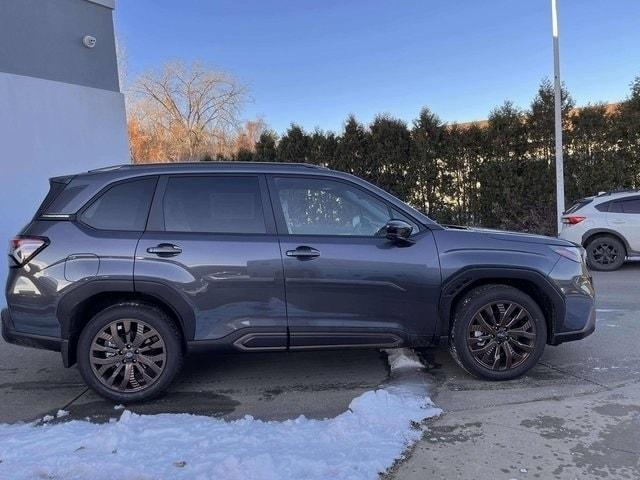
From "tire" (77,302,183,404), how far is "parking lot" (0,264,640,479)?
0.18 m

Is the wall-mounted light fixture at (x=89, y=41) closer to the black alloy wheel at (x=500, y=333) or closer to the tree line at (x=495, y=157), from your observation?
the tree line at (x=495, y=157)

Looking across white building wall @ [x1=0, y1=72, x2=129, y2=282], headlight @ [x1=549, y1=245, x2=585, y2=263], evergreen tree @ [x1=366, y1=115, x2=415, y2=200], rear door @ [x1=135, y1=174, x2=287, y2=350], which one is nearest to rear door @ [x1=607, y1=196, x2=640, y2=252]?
evergreen tree @ [x1=366, y1=115, x2=415, y2=200]

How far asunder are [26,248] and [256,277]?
5.71 ft

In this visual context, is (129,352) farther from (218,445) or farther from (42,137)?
(42,137)

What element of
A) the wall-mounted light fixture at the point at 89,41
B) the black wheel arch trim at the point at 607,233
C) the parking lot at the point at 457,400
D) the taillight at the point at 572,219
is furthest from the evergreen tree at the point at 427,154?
the parking lot at the point at 457,400

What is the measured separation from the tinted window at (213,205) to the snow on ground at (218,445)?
4.66 feet

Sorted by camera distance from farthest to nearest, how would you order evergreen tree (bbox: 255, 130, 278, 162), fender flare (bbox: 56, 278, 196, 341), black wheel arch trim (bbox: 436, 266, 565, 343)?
evergreen tree (bbox: 255, 130, 278, 162) < black wheel arch trim (bbox: 436, 266, 565, 343) < fender flare (bbox: 56, 278, 196, 341)

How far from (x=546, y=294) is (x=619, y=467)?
159 centimetres

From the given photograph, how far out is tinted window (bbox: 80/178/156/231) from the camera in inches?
170

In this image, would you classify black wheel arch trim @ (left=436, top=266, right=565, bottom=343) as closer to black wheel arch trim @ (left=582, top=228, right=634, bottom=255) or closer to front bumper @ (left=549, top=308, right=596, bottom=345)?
front bumper @ (left=549, top=308, right=596, bottom=345)

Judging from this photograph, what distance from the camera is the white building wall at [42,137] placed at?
9094 millimetres

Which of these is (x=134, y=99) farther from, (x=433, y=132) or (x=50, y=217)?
(x=50, y=217)

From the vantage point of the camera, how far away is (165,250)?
13.8 ft

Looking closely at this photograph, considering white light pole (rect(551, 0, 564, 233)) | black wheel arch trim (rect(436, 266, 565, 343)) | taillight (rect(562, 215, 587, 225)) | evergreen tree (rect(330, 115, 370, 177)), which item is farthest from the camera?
evergreen tree (rect(330, 115, 370, 177))
